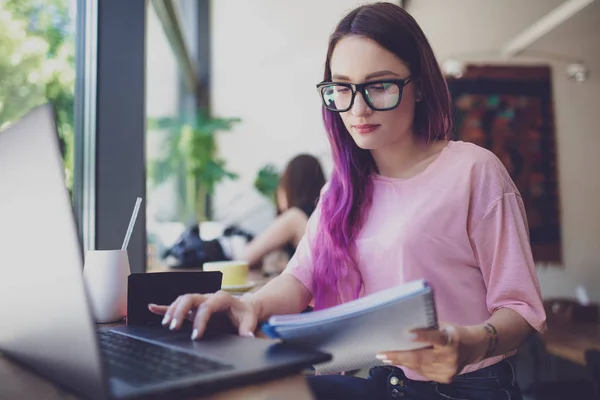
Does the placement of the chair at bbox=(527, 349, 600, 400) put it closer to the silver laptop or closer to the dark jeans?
the dark jeans

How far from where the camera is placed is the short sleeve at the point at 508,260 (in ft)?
2.92

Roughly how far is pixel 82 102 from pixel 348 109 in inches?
37.2

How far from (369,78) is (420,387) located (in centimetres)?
58

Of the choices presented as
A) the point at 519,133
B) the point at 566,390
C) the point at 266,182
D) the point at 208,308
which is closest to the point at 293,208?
the point at 266,182

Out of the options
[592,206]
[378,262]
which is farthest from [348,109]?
[592,206]

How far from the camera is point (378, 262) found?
3.47 ft

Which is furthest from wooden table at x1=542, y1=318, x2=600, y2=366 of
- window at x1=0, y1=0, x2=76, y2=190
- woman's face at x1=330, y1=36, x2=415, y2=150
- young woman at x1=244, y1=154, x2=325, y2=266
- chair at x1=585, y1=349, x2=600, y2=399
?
window at x1=0, y1=0, x2=76, y2=190

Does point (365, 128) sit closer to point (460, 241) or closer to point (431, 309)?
point (460, 241)

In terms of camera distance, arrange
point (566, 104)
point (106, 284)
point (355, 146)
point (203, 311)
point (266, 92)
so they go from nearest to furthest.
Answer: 1. point (203, 311)
2. point (106, 284)
3. point (355, 146)
4. point (266, 92)
5. point (566, 104)

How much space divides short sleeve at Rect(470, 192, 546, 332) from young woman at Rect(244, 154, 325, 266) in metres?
1.51

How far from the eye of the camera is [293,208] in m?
2.64

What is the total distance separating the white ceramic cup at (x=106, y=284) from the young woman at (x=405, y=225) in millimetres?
228

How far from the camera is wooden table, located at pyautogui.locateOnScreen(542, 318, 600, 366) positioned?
261 centimetres

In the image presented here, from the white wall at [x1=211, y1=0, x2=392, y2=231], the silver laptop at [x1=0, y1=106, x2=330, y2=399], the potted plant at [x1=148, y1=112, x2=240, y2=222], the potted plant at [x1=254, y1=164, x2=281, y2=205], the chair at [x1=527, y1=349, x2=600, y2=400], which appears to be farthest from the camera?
the white wall at [x1=211, y1=0, x2=392, y2=231]
